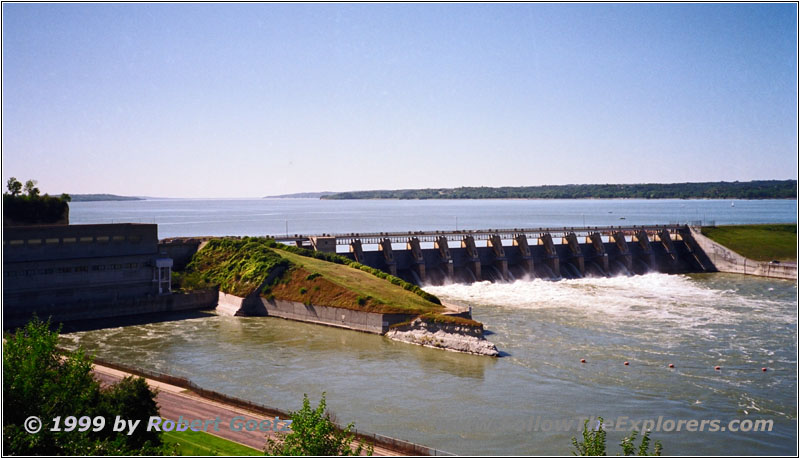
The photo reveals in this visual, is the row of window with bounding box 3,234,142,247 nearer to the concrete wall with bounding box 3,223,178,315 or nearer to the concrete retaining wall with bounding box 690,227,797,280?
the concrete wall with bounding box 3,223,178,315

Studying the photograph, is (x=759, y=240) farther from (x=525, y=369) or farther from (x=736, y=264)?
(x=525, y=369)

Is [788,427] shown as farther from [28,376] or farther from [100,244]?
[100,244]

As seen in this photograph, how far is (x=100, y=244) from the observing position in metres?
67.1

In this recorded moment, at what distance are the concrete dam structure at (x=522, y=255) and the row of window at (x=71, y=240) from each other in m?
19.3

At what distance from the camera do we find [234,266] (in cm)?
7412

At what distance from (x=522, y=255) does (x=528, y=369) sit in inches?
1949

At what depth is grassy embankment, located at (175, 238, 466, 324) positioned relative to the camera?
61.8 metres

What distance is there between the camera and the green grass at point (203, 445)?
28.6 m

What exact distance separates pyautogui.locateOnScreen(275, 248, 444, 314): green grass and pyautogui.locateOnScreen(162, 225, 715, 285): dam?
980 cm

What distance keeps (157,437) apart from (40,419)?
4.41 meters

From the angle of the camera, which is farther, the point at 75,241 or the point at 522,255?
the point at 522,255

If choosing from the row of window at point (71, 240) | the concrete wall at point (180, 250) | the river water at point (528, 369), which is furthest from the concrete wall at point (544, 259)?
the row of window at point (71, 240)

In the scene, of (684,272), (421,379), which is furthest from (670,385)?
(684,272)

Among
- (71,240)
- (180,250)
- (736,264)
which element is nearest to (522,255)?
(736,264)
